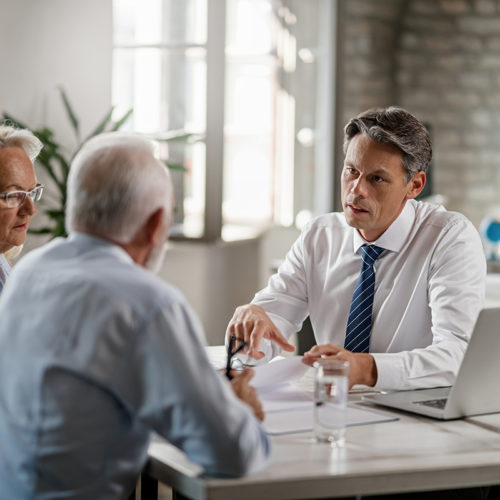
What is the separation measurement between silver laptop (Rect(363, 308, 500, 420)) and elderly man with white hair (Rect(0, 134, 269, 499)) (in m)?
0.49

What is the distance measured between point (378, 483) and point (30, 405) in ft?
1.79

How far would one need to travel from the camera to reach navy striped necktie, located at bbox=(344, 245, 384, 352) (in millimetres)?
2225

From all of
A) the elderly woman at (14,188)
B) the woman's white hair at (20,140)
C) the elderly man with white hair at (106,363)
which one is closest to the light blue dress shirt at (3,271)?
the elderly woman at (14,188)

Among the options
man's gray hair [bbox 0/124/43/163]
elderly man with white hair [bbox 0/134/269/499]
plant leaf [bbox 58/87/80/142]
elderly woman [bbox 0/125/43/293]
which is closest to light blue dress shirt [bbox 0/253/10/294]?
elderly woman [bbox 0/125/43/293]

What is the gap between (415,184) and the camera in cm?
233

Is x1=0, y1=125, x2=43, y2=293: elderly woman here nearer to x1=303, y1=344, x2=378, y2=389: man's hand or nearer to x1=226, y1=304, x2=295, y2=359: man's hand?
x1=226, y1=304, x2=295, y2=359: man's hand

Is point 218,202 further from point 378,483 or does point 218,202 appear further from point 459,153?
point 378,483

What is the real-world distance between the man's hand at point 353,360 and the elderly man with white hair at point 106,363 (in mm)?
487

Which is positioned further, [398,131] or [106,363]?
[398,131]

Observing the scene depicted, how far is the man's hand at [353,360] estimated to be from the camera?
71.6 inches

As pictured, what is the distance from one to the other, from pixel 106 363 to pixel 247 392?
0.42 m

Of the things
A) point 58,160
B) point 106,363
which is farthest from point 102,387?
point 58,160

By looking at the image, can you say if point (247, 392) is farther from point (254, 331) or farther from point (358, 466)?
point (254, 331)

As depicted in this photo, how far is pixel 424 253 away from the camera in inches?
88.7
